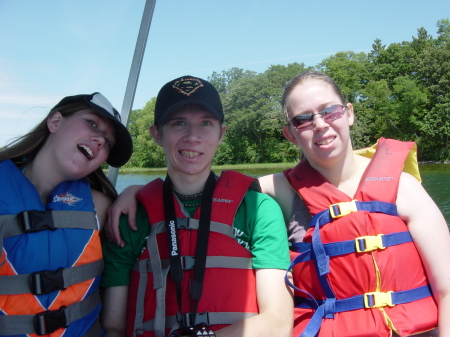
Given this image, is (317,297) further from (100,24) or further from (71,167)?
(100,24)

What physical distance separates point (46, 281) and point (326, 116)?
144 centimetres

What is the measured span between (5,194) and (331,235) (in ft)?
4.73

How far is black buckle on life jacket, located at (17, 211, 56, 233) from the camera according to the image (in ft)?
5.00

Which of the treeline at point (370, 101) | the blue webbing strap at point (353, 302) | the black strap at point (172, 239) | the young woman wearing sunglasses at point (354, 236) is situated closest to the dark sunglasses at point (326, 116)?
the young woman wearing sunglasses at point (354, 236)

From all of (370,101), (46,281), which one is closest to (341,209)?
(46,281)

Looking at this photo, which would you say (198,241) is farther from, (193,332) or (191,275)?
(193,332)

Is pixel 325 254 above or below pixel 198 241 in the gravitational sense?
below

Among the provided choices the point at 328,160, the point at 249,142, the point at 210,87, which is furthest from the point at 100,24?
the point at 249,142

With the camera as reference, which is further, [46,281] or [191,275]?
[191,275]

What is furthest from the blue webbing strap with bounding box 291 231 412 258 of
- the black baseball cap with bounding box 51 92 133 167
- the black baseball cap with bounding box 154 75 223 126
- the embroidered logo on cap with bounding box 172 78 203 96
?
the black baseball cap with bounding box 51 92 133 167

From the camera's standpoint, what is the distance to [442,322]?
1556 mm

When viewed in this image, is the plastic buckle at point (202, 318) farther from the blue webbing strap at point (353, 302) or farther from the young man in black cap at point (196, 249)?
the blue webbing strap at point (353, 302)

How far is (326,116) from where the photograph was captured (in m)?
1.82

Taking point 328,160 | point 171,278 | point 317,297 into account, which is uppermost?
point 328,160
